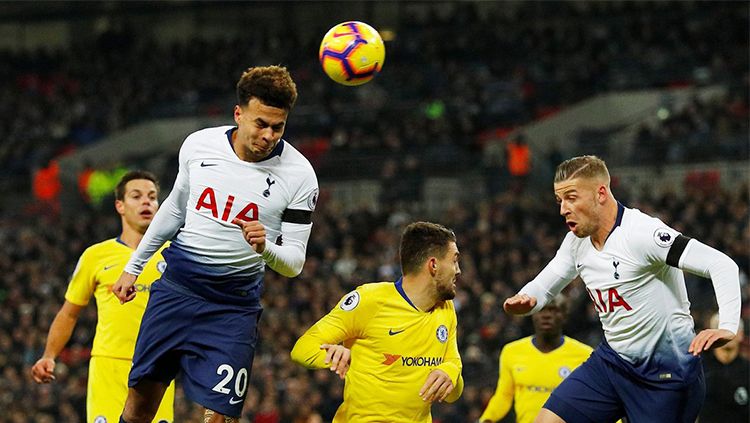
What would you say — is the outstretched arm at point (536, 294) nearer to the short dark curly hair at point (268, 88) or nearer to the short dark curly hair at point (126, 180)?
the short dark curly hair at point (268, 88)

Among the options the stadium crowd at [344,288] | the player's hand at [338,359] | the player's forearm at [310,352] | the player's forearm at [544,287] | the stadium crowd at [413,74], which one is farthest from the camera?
the stadium crowd at [413,74]

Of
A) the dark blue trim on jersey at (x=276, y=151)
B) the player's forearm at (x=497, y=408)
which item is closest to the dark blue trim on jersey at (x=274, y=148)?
the dark blue trim on jersey at (x=276, y=151)

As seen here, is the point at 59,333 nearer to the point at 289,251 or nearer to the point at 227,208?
the point at 227,208

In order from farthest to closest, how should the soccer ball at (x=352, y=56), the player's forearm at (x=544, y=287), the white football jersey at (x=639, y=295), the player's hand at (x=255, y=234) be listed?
the soccer ball at (x=352, y=56) < the player's forearm at (x=544, y=287) < the white football jersey at (x=639, y=295) < the player's hand at (x=255, y=234)

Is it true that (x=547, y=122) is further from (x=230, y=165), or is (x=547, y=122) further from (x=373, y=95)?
(x=230, y=165)

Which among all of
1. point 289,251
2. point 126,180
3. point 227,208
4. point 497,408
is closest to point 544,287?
point 289,251

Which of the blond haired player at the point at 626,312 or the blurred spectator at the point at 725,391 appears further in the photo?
the blurred spectator at the point at 725,391

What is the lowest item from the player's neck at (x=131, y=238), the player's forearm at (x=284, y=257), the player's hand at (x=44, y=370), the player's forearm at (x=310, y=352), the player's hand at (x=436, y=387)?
the player's hand at (x=44, y=370)

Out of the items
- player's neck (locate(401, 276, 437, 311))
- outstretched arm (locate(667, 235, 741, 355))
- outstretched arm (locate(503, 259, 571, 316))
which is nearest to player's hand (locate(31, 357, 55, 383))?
player's neck (locate(401, 276, 437, 311))

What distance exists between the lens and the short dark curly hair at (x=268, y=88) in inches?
261

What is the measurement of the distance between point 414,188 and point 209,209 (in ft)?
57.3

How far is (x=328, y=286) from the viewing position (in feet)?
64.5

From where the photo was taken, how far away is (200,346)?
22.4 ft

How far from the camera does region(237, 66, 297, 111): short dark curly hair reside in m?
6.63
